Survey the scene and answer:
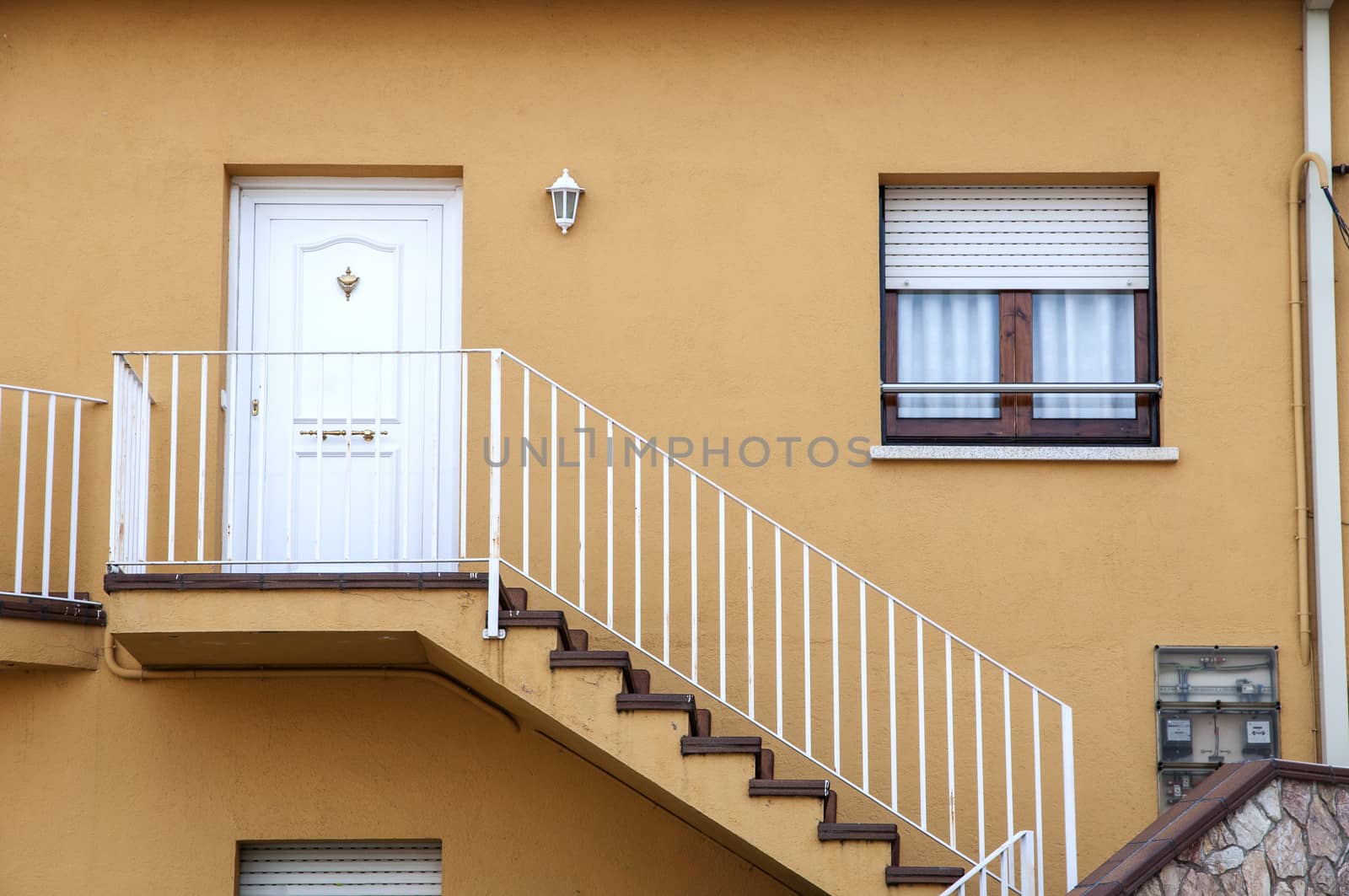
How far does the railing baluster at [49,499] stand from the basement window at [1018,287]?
3989 millimetres

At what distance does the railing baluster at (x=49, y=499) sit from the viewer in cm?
741

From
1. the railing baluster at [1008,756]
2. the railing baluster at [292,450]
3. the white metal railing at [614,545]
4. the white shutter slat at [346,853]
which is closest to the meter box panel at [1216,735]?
the white metal railing at [614,545]

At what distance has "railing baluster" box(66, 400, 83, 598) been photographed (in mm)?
7703

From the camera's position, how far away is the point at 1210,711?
7848 millimetres

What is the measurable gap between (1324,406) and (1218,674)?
54.5 inches

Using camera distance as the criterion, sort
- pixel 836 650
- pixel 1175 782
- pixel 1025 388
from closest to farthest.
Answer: pixel 836 650 → pixel 1175 782 → pixel 1025 388

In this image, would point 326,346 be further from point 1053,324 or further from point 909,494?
point 1053,324

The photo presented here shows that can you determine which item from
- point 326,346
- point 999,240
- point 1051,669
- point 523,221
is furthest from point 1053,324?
point 326,346

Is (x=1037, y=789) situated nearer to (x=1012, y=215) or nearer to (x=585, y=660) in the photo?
(x=585, y=660)

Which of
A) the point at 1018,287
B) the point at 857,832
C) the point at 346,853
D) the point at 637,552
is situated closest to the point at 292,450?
the point at 346,853

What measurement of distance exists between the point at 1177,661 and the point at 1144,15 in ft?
10.6

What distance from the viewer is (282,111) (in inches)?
327

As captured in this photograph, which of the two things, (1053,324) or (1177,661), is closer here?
(1177,661)

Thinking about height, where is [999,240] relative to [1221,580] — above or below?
above
